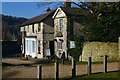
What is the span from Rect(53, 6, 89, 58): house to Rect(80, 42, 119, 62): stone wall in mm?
9139

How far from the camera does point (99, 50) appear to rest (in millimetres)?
27062

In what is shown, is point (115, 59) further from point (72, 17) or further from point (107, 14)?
point (72, 17)

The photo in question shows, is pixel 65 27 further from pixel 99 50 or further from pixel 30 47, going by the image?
pixel 99 50

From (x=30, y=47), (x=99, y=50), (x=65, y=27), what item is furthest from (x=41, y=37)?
(x=99, y=50)

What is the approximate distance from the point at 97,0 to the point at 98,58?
17.1 feet

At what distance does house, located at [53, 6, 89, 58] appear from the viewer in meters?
39.2

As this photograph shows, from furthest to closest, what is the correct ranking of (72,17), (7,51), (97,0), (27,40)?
(7,51)
(27,40)
(72,17)
(97,0)

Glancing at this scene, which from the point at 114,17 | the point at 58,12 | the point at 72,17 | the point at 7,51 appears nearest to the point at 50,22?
the point at 58,12

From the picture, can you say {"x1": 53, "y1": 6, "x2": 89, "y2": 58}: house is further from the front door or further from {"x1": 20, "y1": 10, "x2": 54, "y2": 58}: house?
the front door

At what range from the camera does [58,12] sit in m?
41.8

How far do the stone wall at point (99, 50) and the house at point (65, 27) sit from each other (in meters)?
9.14

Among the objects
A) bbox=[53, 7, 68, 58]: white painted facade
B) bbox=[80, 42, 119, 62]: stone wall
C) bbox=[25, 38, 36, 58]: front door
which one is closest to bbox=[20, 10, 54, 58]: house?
bbox=[25, 38, 36, 58]: front door

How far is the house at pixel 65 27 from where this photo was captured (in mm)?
39156

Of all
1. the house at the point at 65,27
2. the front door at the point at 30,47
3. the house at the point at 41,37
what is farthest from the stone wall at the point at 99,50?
Answer: the front door at the point at 30,47
